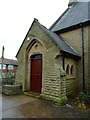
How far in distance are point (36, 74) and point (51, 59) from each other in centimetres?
225

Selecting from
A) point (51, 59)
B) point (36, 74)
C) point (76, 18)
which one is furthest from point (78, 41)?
point (36, 74)

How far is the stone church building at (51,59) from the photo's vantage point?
673cm

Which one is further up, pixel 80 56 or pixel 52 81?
pixel 80 56

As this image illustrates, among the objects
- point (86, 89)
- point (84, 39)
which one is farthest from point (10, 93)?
point (84, 39)

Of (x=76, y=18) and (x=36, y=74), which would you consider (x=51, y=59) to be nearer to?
(x=36, y=74)

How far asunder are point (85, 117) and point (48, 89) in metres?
2.76

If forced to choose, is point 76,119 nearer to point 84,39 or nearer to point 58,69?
point 58,69

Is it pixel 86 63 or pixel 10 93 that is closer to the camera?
pixel 10 93

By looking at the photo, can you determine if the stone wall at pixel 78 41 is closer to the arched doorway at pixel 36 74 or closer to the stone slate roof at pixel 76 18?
the stone slate roof at pixel 76 18

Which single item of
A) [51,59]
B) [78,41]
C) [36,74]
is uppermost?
[78,41]

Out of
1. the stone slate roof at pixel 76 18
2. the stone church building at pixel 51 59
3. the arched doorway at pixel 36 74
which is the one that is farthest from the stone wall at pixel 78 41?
the arched doorway at pixel 36 74

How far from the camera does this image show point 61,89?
5.94 m

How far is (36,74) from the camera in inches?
318

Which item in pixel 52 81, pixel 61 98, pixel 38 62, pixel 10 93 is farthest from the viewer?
pixel 38 62
